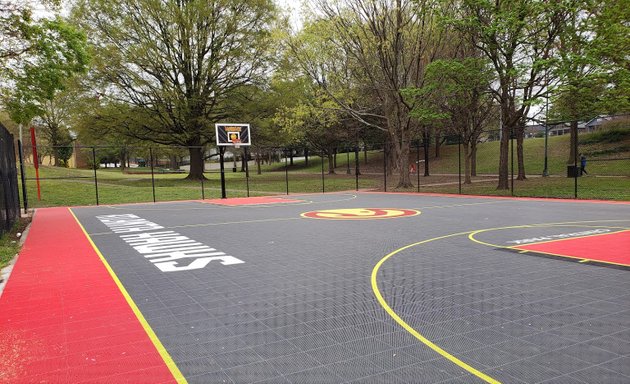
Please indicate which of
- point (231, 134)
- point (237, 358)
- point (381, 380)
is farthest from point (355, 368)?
point (231, 134)

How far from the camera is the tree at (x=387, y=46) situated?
25141 millimetres

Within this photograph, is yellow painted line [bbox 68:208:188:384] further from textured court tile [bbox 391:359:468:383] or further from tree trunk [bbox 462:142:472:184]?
tree trunk [bbox 462:142:472:184]

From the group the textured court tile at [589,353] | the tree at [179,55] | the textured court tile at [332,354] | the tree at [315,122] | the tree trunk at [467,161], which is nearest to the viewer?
the textured court tile at [589,353]

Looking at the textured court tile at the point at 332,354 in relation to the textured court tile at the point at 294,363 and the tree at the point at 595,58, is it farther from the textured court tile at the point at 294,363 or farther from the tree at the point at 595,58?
the tree at the point at 595,58

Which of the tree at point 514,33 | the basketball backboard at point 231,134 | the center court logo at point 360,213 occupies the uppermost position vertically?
the tree at point 514,33

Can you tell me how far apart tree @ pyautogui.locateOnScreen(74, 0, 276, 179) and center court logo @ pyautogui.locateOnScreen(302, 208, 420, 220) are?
20.0 m

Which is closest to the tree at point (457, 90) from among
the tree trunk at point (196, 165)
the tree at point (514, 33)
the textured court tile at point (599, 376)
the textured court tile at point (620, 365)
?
the tree at point (514, 33)

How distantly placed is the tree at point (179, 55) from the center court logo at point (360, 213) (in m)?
20.0

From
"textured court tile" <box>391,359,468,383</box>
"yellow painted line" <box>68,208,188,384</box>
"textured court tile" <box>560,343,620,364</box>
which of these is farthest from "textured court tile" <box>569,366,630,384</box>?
"yellow painted line" <box>68,208,188,384</box>

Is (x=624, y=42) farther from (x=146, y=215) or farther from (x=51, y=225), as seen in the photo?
(x=51, y=225)

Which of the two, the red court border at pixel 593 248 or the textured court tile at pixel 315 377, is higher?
the textured court tile at pixel 315 377

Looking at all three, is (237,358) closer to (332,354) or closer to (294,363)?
(294,363)

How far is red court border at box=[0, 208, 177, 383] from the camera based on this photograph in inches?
145

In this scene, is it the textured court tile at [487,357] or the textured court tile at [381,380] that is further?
the textured court tile at [487,357]
